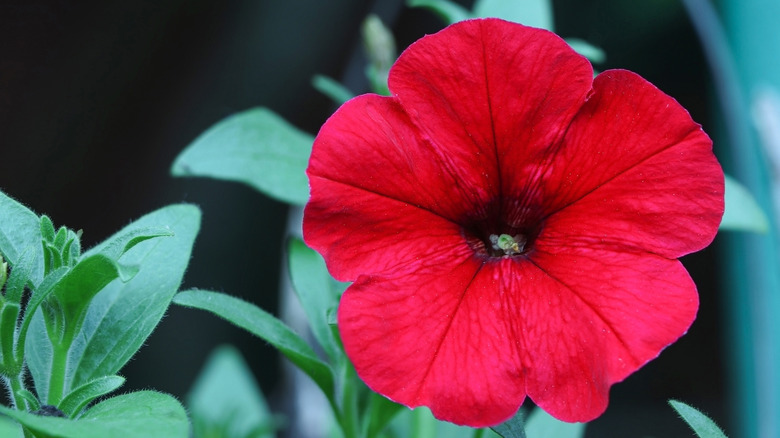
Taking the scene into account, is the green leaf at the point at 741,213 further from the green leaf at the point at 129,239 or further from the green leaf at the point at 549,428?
the green leaf at the point at 129,239

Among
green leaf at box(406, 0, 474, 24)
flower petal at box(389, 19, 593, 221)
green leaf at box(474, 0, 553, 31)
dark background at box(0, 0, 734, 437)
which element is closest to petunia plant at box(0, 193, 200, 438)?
flower petal at box(389, 19, 593, 221)

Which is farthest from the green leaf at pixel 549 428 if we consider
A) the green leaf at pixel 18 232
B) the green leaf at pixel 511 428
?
the green leaf at pixel 18 232

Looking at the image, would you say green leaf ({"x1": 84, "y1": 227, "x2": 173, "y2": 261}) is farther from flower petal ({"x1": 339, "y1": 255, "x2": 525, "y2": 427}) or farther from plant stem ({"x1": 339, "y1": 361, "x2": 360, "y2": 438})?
plant stem ({"x1": 339, "y1": 361, "x2": 360, "y2": 438})

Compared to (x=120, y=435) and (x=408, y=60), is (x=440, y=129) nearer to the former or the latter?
(x=408, y=60)

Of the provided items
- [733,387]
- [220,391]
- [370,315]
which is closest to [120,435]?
[370,315]

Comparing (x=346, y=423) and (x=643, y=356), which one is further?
→ (x=346, y=423)

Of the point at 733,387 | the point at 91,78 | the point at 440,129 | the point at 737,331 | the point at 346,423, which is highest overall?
the point at 440,129

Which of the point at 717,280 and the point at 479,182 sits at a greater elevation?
the point at 479,182
